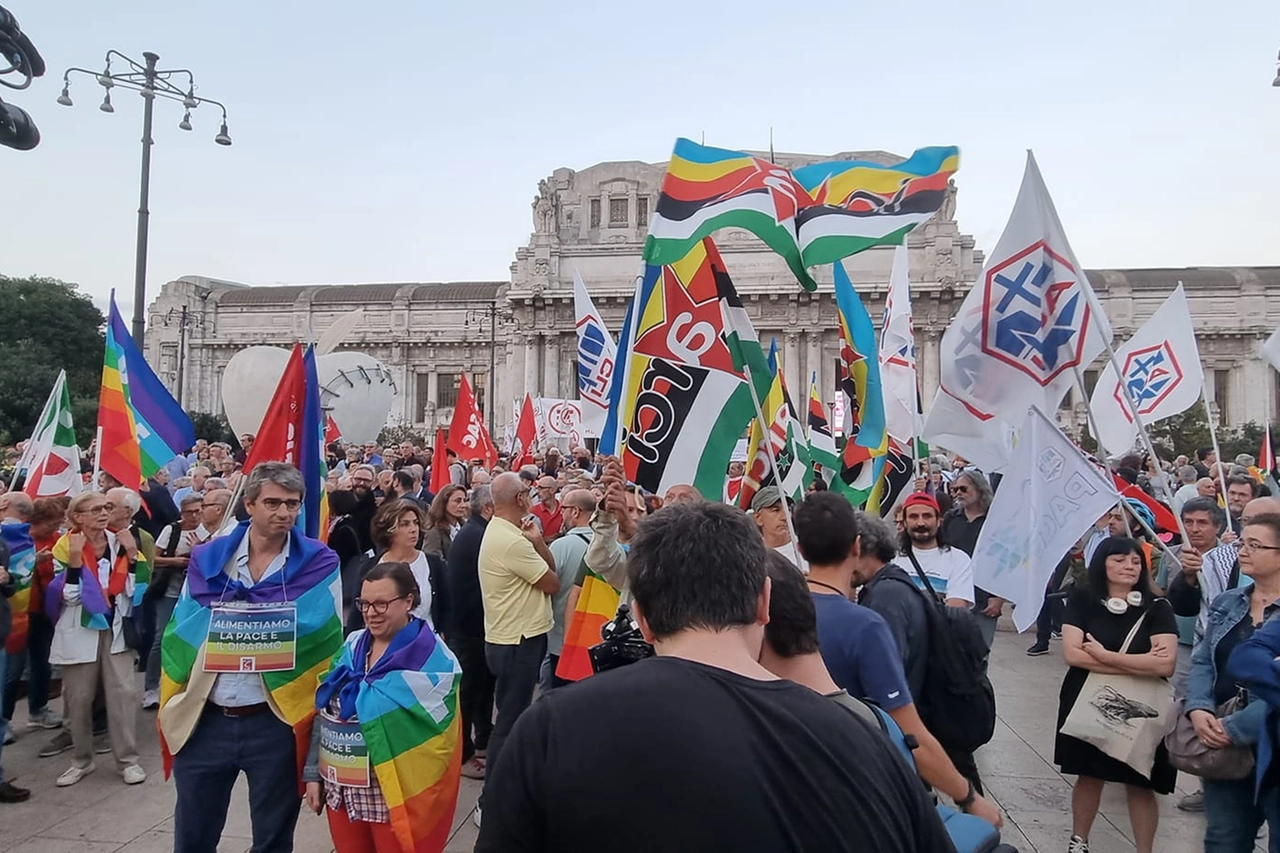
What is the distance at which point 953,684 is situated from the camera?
3209 millimetres

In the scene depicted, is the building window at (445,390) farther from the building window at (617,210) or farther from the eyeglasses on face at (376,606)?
the eyeglasses on face at (376,606)

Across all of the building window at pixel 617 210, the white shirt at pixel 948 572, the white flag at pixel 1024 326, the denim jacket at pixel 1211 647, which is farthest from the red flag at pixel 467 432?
the building window at pixel 617 210

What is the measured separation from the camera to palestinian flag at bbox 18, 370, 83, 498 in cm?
758

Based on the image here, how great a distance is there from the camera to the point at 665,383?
4.83 metres

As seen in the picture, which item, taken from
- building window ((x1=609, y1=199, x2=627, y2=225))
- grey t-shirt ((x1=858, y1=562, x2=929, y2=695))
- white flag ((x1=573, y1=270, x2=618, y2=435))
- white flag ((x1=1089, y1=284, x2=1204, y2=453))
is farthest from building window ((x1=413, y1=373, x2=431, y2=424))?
grey t-shirt ((x1=858, y1=562, x2=929, y2=695))

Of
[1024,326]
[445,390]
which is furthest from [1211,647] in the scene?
[445,390]

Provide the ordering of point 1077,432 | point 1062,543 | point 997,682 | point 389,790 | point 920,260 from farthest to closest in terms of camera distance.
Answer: point 920,260, point 1077,432, point 997,682, point 1062,543, point 389,790

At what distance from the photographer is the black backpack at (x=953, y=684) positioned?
126 inches

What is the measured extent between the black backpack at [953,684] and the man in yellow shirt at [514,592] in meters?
2.23

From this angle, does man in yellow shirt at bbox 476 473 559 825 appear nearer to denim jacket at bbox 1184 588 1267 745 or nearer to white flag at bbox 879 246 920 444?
denim jacket at bbox 1184 588 1267 745

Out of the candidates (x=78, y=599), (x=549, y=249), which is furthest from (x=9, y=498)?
(x=549, y=249)

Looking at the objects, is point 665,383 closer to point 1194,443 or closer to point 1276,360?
point 1276,360

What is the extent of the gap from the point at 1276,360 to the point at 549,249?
43.9 m

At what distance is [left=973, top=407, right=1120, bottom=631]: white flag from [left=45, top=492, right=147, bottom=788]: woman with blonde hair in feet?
15.7
